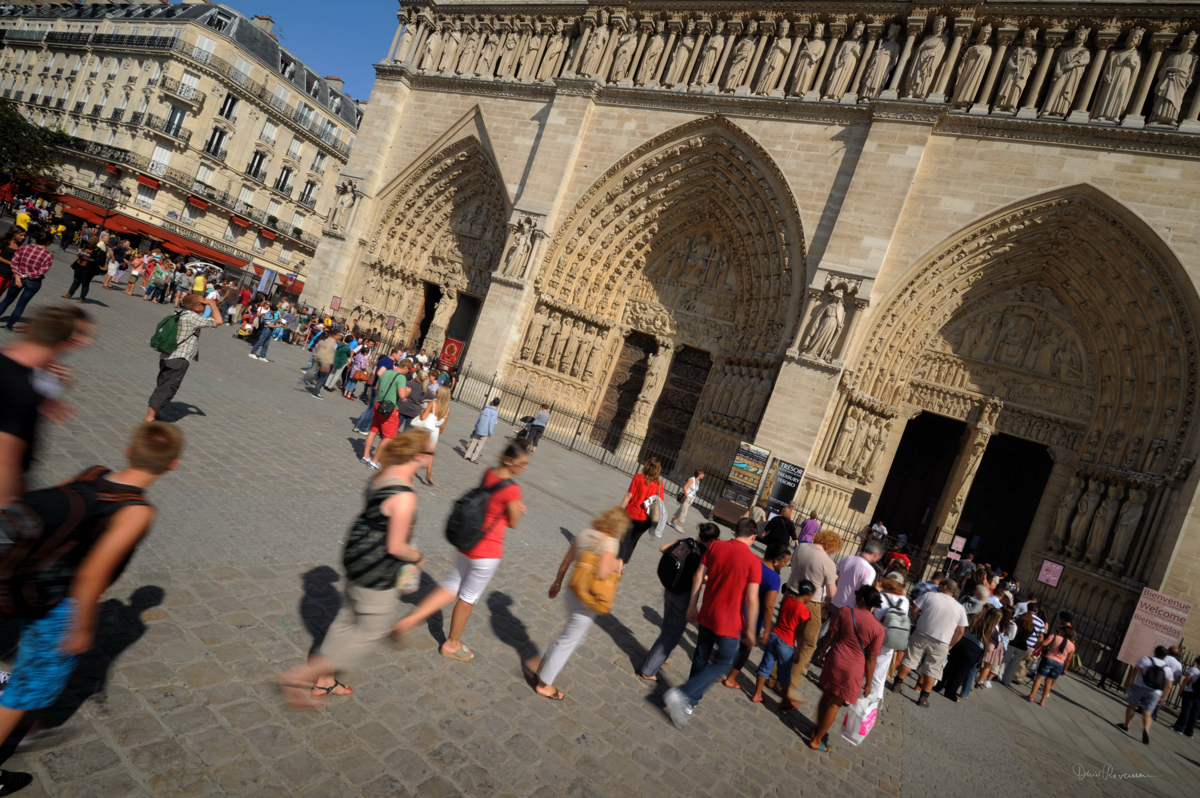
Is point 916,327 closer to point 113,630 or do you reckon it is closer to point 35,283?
point 113,630

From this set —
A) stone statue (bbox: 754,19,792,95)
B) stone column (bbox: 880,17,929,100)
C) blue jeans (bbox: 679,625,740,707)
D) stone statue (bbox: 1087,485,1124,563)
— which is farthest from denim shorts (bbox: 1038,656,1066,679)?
stone statue (bbox: 754,19,792,95)

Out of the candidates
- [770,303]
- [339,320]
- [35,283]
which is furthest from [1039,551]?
[339,320]

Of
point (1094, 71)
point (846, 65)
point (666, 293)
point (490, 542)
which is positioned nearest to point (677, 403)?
point (666, 293)

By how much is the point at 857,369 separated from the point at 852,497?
2.98 meters

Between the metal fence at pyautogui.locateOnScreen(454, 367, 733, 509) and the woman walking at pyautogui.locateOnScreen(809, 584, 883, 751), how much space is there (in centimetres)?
1114

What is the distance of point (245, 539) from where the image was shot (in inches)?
193

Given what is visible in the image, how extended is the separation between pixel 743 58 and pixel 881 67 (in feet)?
11.6

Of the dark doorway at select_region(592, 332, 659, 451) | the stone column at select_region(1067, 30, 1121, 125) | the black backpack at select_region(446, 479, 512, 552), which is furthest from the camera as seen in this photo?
the dark doorway at select_region(592, 332, 659, 451)

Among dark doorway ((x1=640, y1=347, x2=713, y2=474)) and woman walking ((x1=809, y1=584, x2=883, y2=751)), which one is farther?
dark doorway ((x1=640, y1=347, x2=713, y2=474))

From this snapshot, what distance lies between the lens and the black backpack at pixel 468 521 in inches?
152

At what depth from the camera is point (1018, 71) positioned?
44.1 ft

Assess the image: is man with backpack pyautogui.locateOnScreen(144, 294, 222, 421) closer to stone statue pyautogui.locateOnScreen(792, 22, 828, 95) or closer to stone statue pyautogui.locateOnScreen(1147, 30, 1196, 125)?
stone statue pyautogui.locateOnScreen(792, 22, 828, 95)

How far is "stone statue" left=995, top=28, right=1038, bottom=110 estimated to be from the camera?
13445mm

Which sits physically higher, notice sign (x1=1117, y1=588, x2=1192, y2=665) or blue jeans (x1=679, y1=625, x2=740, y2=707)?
notice sign (x1=1117, y1=588, x2=1192, y2=665)
